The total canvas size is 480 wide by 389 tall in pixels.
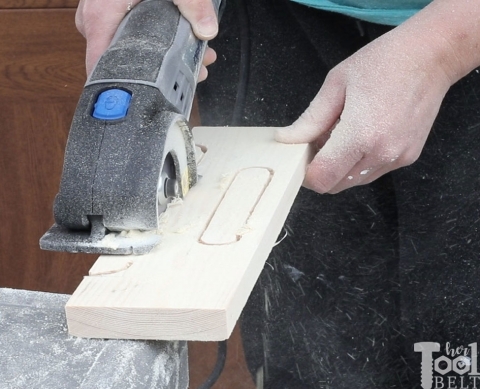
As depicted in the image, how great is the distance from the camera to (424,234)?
1.29 m

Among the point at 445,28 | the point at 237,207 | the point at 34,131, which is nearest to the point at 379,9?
the point at 445,28

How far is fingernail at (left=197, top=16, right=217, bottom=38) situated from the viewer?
0.95m

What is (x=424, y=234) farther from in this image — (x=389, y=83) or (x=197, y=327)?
(x=197, y=327)

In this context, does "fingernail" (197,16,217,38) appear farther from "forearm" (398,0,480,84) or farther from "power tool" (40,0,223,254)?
"forearm" (398,0,480,84)

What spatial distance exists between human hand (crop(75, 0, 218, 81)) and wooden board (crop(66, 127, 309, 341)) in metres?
0.18

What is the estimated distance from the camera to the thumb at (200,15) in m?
0.93

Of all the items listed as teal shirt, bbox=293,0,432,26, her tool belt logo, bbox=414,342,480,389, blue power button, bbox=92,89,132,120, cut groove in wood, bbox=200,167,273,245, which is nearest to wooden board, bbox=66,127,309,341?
cut groove in wood, bbox=200,167,273,245

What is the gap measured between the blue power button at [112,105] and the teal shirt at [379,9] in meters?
0.50

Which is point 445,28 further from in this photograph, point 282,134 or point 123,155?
point 123,155

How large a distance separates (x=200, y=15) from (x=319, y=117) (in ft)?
0.68

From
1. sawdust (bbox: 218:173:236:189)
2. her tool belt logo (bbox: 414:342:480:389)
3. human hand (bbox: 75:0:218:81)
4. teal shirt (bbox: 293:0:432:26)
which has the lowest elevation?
her tool belt logo (bbox: 414:342:480:389)

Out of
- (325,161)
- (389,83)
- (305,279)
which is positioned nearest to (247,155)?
(325,161)

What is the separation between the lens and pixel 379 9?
1.14m

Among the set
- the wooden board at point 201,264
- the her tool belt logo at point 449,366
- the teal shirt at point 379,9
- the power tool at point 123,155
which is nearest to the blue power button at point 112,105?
the power tool at point 123,155
